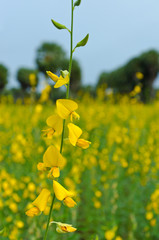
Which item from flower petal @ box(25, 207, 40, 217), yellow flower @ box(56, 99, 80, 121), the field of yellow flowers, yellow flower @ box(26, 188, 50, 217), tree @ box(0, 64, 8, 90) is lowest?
tree @ box(0, 64, 8, 90)

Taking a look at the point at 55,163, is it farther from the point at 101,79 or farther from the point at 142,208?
the point at 101,79

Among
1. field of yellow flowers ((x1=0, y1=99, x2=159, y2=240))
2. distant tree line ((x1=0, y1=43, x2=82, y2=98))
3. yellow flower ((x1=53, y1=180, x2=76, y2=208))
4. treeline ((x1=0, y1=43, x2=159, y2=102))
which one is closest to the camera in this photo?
yellow flower ((x1=53, y1=180, x2=76, y2=208))

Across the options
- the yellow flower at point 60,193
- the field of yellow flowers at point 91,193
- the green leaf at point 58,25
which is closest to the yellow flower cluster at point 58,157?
the yellow flower at point 60,193

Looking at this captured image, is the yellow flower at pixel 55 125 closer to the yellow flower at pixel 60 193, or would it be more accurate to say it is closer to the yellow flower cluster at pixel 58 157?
the yellow flower cluster at pixel 58 157

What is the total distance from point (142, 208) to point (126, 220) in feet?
0.86

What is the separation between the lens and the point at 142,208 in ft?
7.76

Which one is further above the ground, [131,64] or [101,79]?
[131,64]

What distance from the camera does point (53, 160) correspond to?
0.60 m

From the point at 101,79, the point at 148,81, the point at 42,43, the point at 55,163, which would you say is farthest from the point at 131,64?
the point at 55,163

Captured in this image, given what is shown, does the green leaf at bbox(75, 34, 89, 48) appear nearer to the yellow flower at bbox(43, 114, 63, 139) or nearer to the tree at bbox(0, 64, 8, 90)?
the yellow flower at bbox(43, 114, 63, 139)

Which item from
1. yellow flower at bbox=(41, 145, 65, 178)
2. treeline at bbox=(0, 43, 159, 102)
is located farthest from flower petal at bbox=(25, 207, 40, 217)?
treeline at bbox=(0, 43, 159, 102)

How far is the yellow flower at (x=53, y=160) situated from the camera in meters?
0.58

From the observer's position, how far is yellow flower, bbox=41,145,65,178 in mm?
582

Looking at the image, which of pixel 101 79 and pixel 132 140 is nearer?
pixel 132 140
